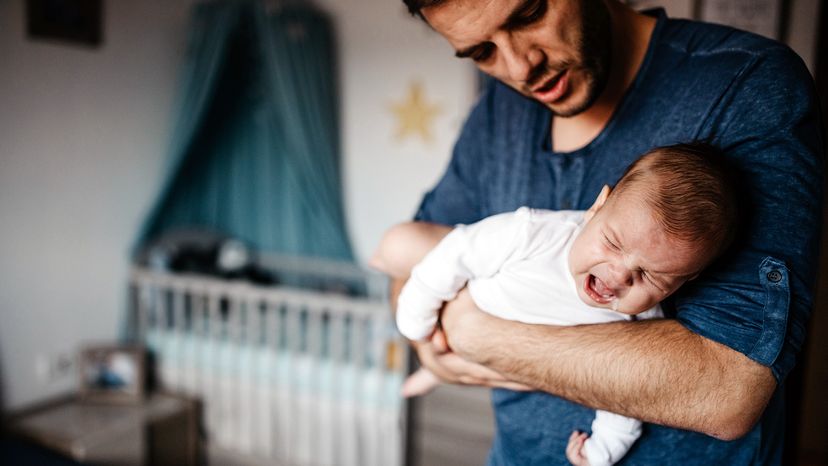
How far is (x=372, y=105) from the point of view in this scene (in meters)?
3.84

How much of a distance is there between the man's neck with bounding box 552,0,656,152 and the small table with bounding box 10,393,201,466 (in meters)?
2.81

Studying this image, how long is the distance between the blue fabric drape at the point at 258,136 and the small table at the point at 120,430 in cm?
98

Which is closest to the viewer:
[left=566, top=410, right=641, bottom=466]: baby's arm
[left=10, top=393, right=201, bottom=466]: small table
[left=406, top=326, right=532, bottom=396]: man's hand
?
[left=566, top=410, right=641, bottom=466]: baby's arm

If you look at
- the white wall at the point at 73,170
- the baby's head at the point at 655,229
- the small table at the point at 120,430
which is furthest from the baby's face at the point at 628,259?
the white wall at the point at 73,170

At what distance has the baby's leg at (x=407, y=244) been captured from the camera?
1045 mm

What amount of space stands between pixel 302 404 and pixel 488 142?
7.51ft

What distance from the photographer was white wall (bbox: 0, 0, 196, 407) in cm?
302

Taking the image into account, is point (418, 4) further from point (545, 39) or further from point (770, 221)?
point (770, 221)

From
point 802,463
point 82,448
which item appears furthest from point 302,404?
point 802,463

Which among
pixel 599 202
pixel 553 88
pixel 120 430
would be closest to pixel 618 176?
pixel 599 202

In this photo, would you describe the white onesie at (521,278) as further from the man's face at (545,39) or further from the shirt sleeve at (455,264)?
the man's face at (545,39)

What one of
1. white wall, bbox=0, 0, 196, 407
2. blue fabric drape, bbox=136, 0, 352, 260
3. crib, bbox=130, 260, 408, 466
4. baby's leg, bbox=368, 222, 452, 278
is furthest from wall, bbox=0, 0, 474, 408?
baby's leg, bbox=368, 222, 452, 278

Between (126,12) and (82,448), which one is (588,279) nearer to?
(82,448)

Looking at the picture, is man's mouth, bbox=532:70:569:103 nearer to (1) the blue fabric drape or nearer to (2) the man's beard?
(2) the man's beard
